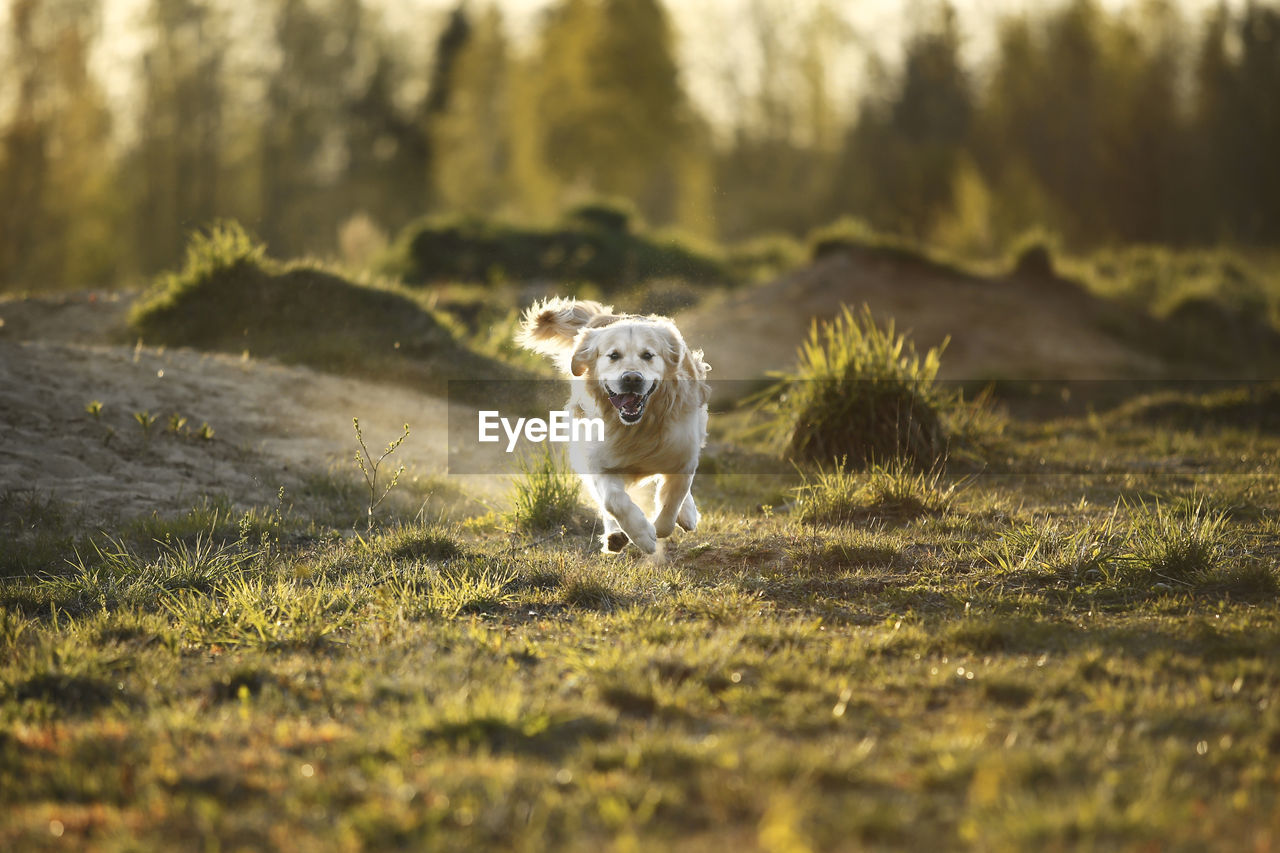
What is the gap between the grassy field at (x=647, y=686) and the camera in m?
2.76

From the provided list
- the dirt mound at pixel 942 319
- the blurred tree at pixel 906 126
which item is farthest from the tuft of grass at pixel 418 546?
the blurred tree at pixel 906 126

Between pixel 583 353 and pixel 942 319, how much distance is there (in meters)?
12.6

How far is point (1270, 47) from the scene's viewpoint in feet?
88.5

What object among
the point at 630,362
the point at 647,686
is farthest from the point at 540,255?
the point at 647,686

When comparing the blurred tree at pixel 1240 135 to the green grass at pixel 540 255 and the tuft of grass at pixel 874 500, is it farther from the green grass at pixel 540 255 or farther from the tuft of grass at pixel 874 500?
the tuft of grass at pixel 874 500

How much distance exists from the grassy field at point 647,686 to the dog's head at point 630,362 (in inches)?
34.4

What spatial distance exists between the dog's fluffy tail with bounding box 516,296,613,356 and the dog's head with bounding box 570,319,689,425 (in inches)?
31.2

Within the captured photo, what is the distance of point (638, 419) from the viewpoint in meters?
5.71

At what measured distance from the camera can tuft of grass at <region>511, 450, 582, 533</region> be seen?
6777 mm

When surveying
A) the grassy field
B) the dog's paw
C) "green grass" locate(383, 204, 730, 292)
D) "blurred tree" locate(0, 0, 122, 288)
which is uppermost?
"blurred tree" locate(0, 0, 122, 288)

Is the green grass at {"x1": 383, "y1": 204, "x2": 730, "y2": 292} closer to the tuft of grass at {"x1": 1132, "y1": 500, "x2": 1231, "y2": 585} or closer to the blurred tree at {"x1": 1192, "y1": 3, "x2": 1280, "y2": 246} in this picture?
the blurred tree at {"x1": 1192, "y1": 3, "x2": 1280, "y2": 246}

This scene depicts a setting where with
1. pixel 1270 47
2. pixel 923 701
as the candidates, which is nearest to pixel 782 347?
pixel 923 701

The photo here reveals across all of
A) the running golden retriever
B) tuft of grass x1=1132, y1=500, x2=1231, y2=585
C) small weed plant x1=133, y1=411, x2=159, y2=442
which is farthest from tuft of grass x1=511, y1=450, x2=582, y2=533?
tuft of grass x1=1132, y1=500, x2=1231, y2=585

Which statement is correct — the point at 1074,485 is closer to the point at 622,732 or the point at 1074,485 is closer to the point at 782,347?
the point at 622,732
